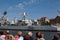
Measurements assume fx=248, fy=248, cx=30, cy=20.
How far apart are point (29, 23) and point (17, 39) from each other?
2807 cm

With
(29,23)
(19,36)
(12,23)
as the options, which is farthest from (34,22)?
(19,36)

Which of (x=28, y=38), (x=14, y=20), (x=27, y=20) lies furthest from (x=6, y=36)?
(x=27, y=20)

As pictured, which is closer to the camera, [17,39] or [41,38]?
[41,38]

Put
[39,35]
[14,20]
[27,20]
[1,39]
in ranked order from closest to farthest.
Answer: [39,35] → [1,39] → [14,20] → [27,20]

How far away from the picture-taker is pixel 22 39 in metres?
5.52

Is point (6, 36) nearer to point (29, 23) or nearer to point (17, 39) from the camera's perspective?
point (17, 39)

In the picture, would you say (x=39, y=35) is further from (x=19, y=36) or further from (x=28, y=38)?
(x=19, y=36)

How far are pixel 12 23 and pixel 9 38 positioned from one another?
24357 mm

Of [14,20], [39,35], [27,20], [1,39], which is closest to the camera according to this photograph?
[39,35]

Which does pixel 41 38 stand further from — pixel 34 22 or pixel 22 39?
pixel 34 22

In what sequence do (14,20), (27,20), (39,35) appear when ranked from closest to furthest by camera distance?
1. (39,35)
2. (14,20)
3. (27,20)

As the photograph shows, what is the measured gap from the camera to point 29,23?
33.5 metres

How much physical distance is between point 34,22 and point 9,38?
1096 inches

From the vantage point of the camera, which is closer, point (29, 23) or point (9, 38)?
point (9, 38)
